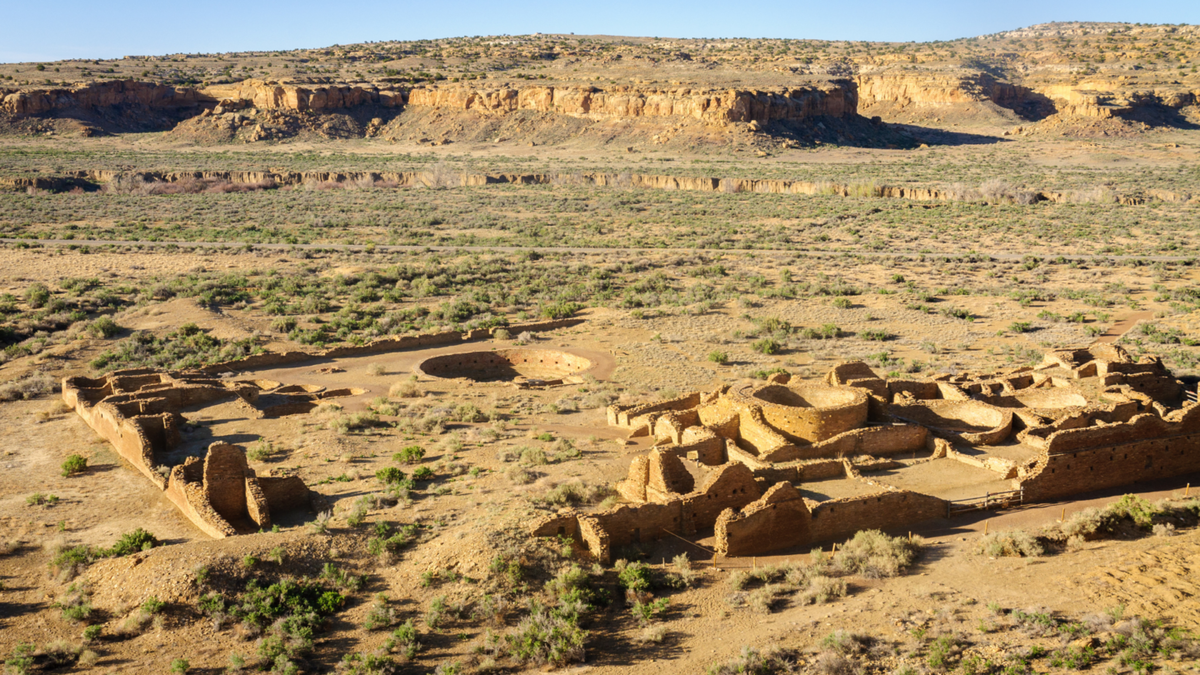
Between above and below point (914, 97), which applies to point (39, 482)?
below

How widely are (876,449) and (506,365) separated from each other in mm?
15104

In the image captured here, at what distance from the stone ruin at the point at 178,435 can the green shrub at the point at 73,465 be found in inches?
36.9

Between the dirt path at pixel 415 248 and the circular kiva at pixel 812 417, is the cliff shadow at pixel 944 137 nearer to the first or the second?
the dirt path at pixel 415 248

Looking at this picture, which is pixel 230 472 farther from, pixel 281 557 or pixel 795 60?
pixel 795 60

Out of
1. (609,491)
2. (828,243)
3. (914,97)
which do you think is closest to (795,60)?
(914,97)

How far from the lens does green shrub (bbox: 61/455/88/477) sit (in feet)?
72.8

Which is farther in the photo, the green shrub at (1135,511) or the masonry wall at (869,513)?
the green shrub at (1135,511)

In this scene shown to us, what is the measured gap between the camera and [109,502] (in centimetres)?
2058

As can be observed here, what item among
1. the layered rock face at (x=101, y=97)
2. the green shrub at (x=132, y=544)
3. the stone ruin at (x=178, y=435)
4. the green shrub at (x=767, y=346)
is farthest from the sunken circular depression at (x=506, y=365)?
the layered rock face at (x=101, y=97)

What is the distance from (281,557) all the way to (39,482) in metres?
8.96

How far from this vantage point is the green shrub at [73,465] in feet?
72.8

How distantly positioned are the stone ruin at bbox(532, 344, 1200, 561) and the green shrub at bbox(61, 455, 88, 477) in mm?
12079

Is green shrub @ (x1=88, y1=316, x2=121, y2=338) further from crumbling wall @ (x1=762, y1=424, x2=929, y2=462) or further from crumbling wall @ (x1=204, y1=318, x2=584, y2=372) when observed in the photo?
crumbling wall @ (x1=762, y1=424, x2=929, y2=462)

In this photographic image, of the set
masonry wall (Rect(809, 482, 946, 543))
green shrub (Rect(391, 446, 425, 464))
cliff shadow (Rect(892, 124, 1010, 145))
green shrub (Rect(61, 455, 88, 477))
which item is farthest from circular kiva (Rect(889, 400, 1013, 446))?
cliff shadow (Rect(892, 124, 1010, 145))
